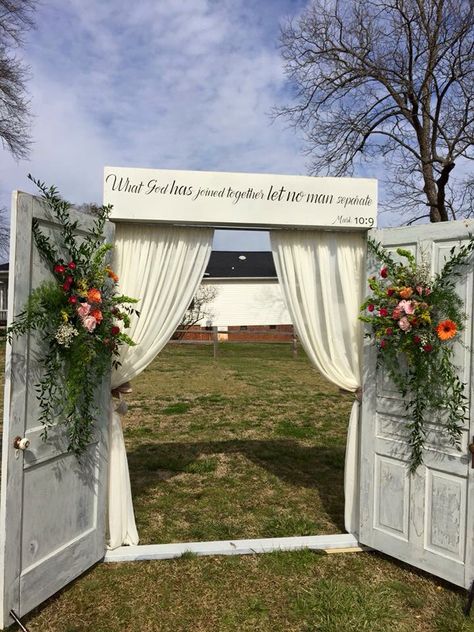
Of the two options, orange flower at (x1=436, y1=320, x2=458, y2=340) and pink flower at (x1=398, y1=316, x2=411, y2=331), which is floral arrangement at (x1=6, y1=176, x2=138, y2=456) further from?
orange flower at (x1=436, y1=320, x2=458, y2=340)

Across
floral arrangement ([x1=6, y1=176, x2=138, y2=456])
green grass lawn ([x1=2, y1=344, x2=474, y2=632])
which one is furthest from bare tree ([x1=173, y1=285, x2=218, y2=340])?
floral arrangement ([x1=6, y1=176, x2=138, y2=456])

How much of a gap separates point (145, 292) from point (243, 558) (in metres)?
2.44

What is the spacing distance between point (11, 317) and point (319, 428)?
6433 millimetres

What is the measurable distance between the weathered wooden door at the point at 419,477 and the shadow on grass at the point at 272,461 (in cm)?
110

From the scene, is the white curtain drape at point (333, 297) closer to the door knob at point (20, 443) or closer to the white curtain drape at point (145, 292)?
the white curtain drape at point (145, 292)

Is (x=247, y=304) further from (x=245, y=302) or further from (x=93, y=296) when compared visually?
(x=93, y=296)

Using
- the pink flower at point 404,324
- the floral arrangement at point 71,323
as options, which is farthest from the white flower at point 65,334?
the pink flower at point 404,324

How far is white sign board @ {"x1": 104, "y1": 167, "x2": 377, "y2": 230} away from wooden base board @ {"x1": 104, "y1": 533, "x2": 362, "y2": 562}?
2.81m

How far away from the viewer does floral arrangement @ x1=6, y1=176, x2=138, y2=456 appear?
3.13 metres

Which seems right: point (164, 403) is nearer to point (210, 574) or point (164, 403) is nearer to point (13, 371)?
point (210, 574)

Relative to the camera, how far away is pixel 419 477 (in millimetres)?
3709

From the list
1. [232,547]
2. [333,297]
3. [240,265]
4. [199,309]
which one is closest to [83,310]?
[333,297]

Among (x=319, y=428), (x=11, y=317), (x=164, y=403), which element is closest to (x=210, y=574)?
(x=11, y=317)

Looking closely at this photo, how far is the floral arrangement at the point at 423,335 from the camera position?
11.5 feet
